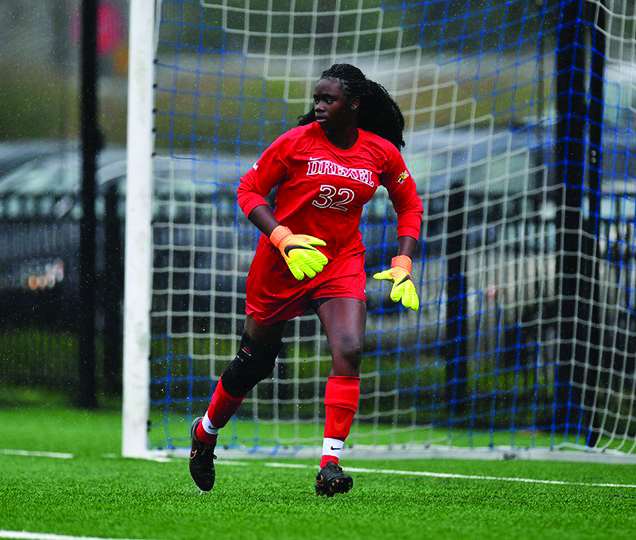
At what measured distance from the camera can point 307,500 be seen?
16.3ft

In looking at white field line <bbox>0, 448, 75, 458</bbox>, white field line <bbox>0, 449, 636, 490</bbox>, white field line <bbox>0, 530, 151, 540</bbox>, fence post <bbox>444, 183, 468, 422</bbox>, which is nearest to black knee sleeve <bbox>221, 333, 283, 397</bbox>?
white field line <bbox>0, 449, 636, 490</bbox>

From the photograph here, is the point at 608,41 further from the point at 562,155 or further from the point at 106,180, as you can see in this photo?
the point at 106,180

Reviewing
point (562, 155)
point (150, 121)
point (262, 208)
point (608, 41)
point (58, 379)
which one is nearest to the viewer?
point (262, 208)

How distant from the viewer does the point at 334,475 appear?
4672 mm

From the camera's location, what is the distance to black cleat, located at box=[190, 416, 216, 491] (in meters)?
5.33

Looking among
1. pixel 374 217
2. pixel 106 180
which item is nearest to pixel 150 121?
pixel 374 217

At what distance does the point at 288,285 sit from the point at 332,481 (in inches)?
38.7

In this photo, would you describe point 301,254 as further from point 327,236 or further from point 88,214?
point 88,214

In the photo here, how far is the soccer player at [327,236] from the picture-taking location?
16.1 feet

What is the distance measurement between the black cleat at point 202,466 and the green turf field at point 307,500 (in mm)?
64

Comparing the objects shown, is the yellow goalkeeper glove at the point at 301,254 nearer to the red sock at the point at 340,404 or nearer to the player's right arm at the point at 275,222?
the player's right arm at the point at 275,222

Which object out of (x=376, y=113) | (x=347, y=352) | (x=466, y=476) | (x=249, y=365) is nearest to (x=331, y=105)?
(x=376, y=113)

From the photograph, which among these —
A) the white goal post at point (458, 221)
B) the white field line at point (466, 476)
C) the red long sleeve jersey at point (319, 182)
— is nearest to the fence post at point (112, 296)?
the white goal post at point (458, 221)

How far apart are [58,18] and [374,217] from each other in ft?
10.2
